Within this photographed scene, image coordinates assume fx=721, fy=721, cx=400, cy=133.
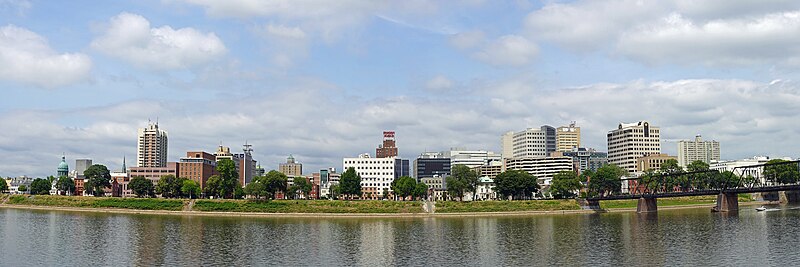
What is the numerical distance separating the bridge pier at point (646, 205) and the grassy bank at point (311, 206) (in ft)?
186

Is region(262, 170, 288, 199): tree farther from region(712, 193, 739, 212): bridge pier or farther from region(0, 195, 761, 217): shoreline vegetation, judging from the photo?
region(712, 193, 739, 212): bridge pier

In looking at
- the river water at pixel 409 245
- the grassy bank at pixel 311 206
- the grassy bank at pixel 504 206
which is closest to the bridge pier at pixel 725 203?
the grassy bank at pixel 504 206

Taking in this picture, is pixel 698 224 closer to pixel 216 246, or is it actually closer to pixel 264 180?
pixel 216 246

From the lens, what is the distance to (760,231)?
4139 inches

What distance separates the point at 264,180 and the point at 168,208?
86.1 ft

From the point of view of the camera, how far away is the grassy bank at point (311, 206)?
607 feet

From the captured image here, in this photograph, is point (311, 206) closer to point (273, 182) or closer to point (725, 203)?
point (273, 182)

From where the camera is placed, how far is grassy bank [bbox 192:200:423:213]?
607 feet

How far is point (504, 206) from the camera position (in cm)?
19212

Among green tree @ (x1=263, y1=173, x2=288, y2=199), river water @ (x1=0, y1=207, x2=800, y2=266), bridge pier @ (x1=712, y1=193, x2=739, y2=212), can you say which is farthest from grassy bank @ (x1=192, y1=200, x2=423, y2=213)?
bridge pier @ (x1=712, y1=193, x2=739, y2=212)

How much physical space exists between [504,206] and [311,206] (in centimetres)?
5108


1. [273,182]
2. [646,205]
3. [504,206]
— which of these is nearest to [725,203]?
[646,205]

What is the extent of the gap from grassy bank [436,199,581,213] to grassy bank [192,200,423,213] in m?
7.46

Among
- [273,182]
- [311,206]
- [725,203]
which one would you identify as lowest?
[311,206]
